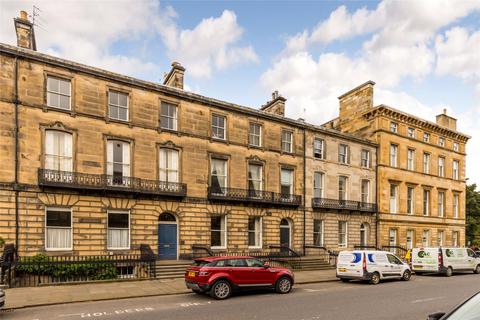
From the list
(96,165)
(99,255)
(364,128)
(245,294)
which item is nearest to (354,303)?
(245,294)

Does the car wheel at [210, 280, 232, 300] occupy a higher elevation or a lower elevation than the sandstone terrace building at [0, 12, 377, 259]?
lower

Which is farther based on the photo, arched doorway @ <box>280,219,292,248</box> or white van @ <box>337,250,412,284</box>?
arched doorway @ <box>280,219,292,248</box>

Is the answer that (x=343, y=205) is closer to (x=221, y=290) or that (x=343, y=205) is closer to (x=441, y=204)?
(x=441, y=204)

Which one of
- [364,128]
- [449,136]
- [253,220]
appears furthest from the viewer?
[449,136]

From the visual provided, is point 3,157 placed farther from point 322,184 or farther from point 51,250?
point 322,184

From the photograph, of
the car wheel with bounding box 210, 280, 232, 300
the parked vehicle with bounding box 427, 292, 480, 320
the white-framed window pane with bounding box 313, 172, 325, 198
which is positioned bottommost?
the car wheel with bounding box 210, 280, 232, 300

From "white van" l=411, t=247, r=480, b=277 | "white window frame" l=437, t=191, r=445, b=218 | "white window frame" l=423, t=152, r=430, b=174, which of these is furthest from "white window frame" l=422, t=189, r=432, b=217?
"white van" l=411, t=247, r=480, b=277

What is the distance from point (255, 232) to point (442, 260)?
471 inches

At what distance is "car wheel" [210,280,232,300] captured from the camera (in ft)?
43.0

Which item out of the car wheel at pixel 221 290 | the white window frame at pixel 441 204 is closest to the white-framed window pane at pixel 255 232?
the car wheel at pixel 221 290

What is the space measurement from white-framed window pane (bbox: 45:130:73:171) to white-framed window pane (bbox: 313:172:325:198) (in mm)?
17928

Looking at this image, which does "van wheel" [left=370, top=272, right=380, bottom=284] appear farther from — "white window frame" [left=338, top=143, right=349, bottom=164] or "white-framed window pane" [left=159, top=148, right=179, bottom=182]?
"white window frame" [left=338, top=143, right=349, bottom=164]

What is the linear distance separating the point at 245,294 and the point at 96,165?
10735mm

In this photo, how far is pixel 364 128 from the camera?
34.0 m
